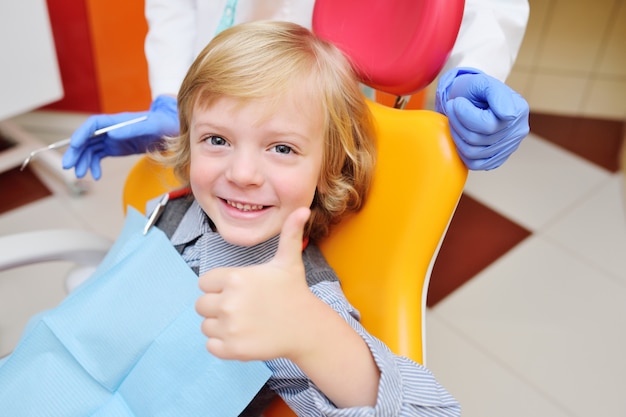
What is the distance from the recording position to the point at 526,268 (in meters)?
1.85

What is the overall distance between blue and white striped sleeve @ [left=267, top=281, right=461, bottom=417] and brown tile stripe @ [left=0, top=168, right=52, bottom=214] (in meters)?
1.52

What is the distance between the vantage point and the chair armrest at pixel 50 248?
0.98 meters

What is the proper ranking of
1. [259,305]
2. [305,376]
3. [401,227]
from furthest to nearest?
1. [401,227]
2. [305,376]
3. [259,305]

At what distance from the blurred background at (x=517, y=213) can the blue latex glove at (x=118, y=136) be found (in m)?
0.72

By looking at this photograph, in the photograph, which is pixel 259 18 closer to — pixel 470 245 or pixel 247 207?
pixel 247 207

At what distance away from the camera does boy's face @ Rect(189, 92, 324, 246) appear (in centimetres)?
80

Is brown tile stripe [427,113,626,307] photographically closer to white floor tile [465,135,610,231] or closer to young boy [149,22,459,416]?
A: white floor tile [465,135,610,231]

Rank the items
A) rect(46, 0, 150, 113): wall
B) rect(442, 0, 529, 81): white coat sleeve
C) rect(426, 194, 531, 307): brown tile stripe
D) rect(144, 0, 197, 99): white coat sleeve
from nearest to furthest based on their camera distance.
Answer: rect(442, 0, 529, 81): white coat sleeve < rect(144, 0, 197, 99): white coat sleeve < rect(426, 194, 531, 307): brown tile stripe < rect(46, 0, 150, 113): wall

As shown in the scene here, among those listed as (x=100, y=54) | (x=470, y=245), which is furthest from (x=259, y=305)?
(x=100, y=54)

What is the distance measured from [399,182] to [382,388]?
31cm

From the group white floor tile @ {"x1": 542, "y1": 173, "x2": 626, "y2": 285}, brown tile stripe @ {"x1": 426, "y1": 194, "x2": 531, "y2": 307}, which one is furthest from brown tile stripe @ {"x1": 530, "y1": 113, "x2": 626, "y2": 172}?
brown tile stripe @ {"x1": 426, "y1": 194, "x2": 531, "y2": 307}

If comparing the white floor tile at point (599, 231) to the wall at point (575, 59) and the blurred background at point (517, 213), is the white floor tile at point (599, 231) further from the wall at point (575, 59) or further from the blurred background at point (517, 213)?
the wall at point (575, 59)

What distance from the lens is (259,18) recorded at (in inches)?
45.6

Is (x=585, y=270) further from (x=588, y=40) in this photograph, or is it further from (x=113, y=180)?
(x=113, y=180)
